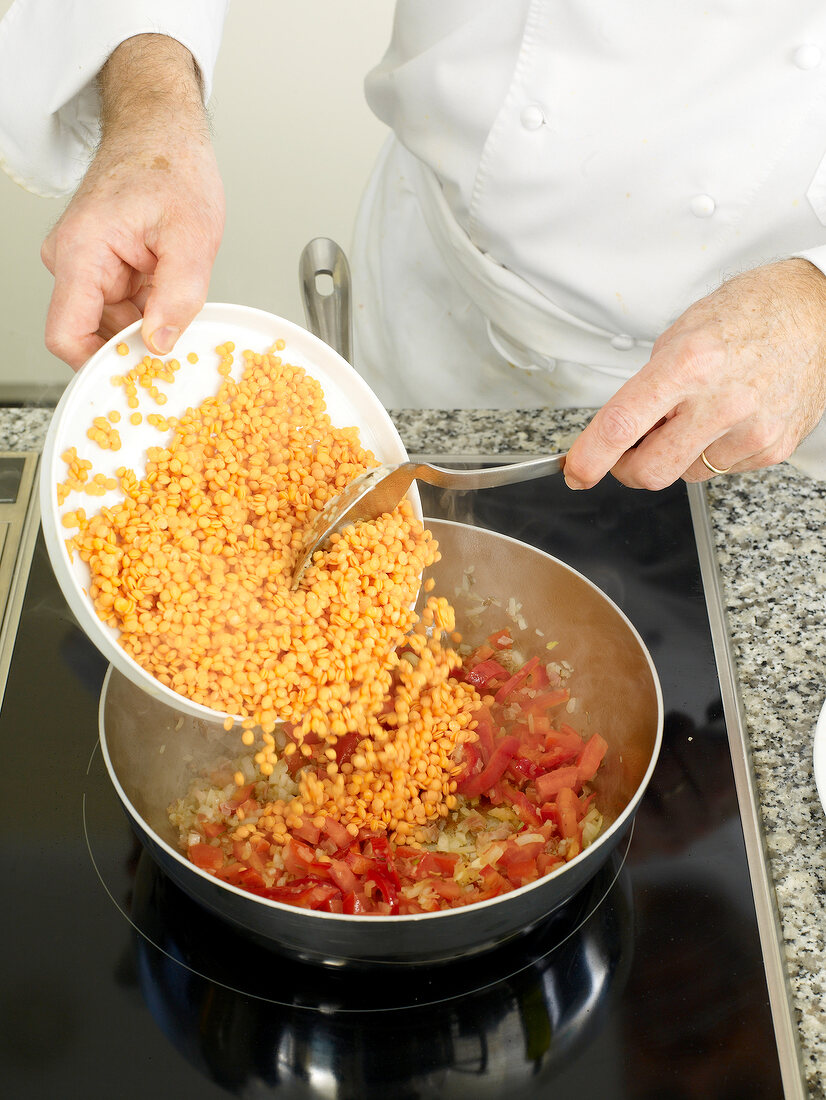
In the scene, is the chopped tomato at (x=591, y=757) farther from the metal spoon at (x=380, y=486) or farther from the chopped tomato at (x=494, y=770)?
the metal spoon at (x=380, y=486)

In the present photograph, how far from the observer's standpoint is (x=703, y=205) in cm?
105

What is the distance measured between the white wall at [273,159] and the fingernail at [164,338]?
6.58ft

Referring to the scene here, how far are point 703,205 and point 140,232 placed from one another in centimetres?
61

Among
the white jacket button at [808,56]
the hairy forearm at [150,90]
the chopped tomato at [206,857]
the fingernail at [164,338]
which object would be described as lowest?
the chopped tomato at [206,857]

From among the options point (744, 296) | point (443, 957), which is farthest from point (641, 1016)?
point (744, 296)

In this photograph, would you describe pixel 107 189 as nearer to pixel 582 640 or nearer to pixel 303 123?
pixel 582 640

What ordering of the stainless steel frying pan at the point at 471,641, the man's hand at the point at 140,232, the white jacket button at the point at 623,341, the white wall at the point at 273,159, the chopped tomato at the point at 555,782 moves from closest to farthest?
the stainless steel frying pan at the point at 471,641 → the man's hand at the point at 140,232 → the chopped tomato at the point at 555,782 → the white jacket button at the point at 623,341 → the white wall at the point at 273,159

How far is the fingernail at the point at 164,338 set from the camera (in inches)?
30.9

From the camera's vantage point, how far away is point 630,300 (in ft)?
3.76

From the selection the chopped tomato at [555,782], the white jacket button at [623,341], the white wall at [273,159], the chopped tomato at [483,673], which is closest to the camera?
the chopped tomato at [555,782]

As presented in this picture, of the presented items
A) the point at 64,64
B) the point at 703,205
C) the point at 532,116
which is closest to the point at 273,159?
the point at 64,64

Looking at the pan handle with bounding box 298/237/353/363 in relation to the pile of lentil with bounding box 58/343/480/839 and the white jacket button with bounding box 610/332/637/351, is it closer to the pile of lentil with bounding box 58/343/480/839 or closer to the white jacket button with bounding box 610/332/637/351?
the pile of lentil with bounding box 58/343/480/839

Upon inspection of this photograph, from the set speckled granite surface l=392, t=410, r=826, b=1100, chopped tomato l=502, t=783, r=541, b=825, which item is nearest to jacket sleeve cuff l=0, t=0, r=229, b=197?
speckled granite surface l=392, t=410, r=826, b=1100

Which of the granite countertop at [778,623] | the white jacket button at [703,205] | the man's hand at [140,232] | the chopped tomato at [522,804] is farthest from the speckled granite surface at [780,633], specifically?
the man's hand at [140,232]
